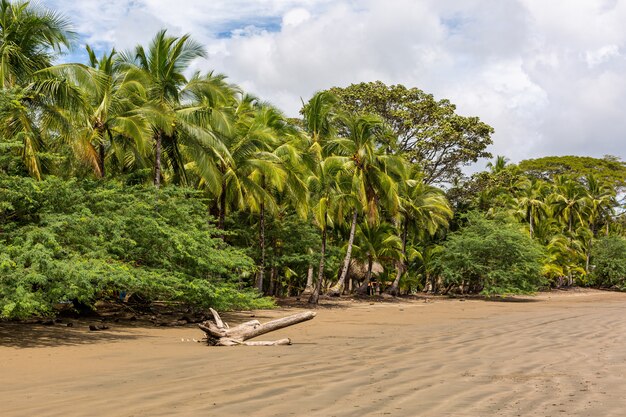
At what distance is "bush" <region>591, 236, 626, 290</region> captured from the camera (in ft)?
159

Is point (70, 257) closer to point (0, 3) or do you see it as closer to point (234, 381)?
point (234, 381)

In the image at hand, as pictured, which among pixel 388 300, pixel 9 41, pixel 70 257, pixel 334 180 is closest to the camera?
pixel 70 257

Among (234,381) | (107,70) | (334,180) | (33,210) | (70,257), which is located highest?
(107,70)

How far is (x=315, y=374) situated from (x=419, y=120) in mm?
33850

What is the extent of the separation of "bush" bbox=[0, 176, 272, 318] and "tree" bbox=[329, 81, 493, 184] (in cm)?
2287

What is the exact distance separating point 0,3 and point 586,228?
163ft

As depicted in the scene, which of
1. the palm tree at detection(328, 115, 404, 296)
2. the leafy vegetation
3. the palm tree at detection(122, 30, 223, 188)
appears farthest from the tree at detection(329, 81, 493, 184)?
the palm tree at detection(122, 30, 223, 188)

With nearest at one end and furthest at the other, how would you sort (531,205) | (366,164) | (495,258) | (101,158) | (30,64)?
(30,64) → (101,158) → (366,164) → (495,258) → (531,205)

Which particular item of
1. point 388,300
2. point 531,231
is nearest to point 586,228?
point 531,231

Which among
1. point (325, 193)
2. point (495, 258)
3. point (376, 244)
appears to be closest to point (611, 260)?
point (495, 258)

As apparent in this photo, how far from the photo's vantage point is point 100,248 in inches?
514

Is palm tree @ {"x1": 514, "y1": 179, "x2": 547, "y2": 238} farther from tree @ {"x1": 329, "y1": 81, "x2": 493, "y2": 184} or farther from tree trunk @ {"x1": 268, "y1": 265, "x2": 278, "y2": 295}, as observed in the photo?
tree trunk @ {"x1": 268, "y1": 265, "x2": 278, "y2": 295}

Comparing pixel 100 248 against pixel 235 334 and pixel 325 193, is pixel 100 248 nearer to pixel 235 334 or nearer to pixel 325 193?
pixel 235 334

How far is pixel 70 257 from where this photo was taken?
40.3ft
